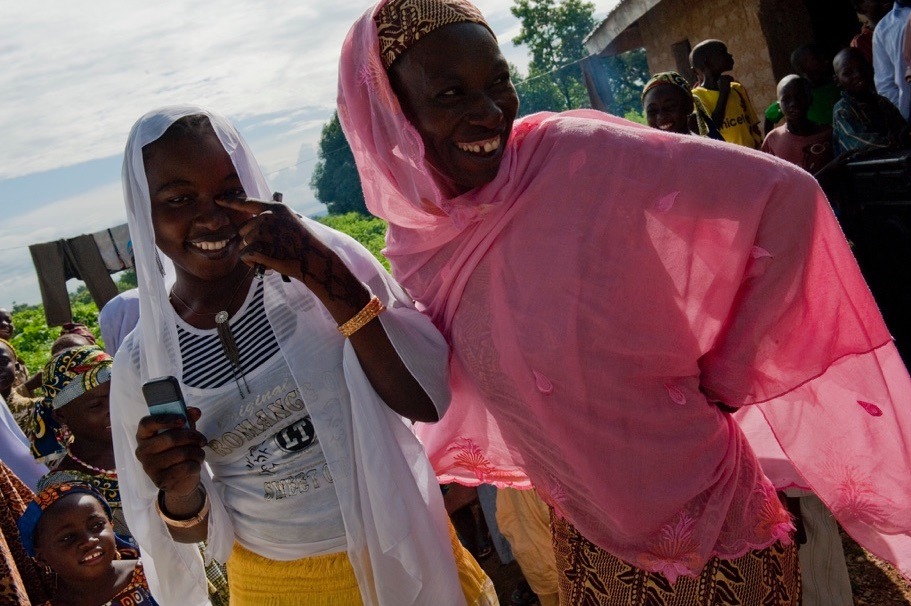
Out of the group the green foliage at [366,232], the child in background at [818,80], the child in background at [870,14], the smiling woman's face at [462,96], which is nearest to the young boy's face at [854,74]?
the child in background at [870,14]

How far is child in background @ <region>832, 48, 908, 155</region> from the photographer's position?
5.06 meters

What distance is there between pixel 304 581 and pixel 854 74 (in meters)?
5.00

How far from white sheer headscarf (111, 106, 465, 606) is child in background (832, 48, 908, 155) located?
4.04 metres

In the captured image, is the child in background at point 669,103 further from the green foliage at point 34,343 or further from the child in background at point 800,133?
the green foliage at point 34,343

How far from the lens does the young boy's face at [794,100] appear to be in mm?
5691

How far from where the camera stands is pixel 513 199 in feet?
6.37

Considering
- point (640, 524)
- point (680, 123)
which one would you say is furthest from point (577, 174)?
point (680, 123)

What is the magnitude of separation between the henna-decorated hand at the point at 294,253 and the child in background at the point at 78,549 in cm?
175

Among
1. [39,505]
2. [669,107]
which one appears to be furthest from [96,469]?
[669,107]

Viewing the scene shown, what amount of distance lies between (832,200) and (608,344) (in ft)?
12.6

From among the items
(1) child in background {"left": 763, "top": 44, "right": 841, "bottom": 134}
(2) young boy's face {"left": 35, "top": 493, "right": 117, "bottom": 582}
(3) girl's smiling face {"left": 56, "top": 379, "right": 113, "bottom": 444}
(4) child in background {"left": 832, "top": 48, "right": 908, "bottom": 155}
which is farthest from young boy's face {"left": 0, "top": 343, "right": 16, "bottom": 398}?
(1) child in background {"left": 763, "top": 44, "right": 841, "bottom": 134}

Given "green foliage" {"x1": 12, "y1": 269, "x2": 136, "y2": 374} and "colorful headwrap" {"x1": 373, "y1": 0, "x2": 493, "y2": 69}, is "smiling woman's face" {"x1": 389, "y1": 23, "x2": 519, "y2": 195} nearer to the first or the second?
"colorful headwrap" {"x1": 373, "y1": 0, "x2": 493, "y2": 69}

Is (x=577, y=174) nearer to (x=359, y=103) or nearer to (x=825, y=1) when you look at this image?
(x=359, y=103)

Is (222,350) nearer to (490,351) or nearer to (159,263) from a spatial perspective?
(159,263)
